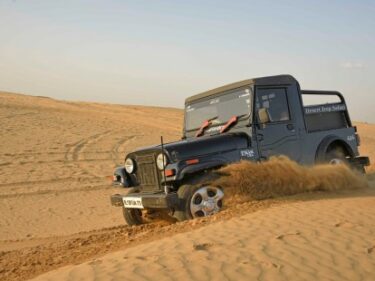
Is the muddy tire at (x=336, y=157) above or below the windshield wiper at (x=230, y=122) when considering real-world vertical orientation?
below

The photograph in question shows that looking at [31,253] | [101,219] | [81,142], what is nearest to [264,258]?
[31,253]

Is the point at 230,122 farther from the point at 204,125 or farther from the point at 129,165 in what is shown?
the point at 129,165

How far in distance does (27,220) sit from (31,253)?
143 inches

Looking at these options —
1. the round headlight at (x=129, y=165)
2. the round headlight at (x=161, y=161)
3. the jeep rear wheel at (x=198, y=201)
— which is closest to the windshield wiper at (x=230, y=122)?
the jeep rear wheel at (x=198, y=201)

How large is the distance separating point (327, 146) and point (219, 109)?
6.93 ft

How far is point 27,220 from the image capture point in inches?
381

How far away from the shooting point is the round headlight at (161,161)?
21.4 feet

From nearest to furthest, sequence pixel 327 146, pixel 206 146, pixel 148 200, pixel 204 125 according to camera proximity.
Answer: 1. pixel 148 200
2. pixel 206 146
3. pixel 204 125
4. pixel 327 146

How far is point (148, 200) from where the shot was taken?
6520mm

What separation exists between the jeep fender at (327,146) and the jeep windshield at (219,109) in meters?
1.74

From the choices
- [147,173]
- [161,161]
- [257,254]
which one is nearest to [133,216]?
[147,173]

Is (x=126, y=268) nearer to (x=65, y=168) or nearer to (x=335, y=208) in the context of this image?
(x=335, y=208)

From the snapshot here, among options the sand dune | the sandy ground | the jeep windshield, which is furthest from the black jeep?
the sand dune

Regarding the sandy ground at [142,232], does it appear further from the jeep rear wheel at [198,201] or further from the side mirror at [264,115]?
the side mirror at [264,115]
